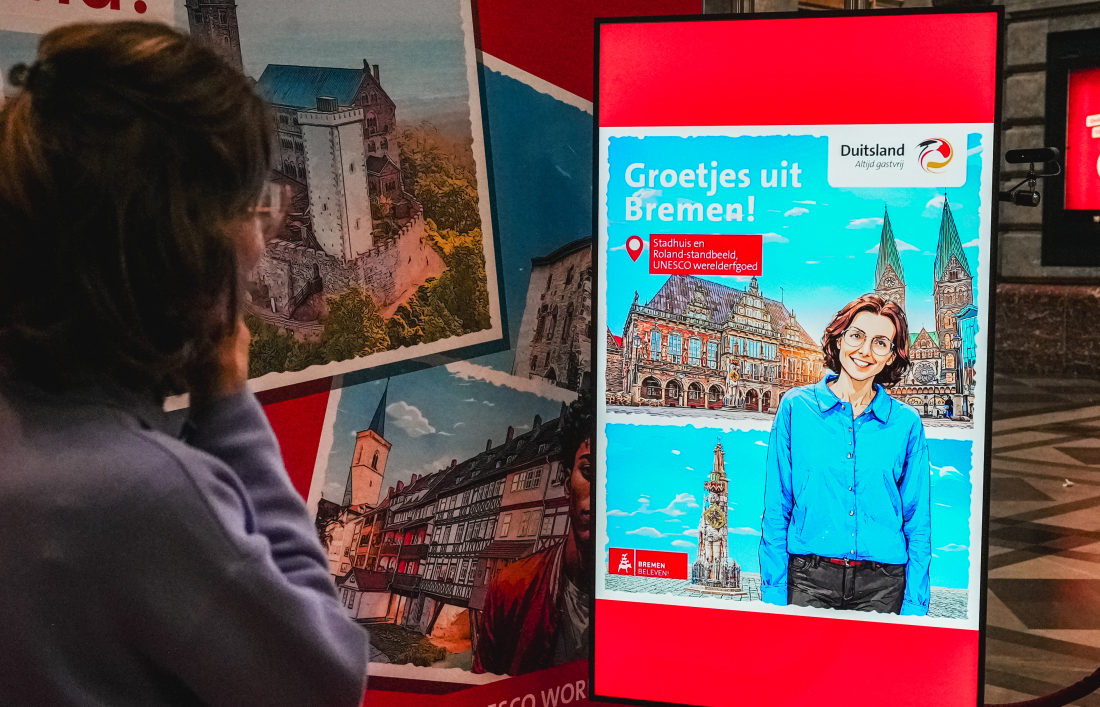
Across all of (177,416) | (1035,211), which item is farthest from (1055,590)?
(1035,211)

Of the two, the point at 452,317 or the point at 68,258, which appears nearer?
the point at 68,258

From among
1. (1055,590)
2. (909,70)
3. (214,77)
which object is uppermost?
(909,70)

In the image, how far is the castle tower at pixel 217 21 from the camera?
6.68ft

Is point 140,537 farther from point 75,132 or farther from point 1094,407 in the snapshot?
point 1094,407

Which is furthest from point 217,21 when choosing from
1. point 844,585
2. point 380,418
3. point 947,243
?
point 844,585

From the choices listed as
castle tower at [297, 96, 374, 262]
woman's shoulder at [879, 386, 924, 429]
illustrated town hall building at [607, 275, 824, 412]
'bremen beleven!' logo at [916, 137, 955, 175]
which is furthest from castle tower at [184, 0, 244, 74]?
woman's shoulder at [879, 386, 924, 429]

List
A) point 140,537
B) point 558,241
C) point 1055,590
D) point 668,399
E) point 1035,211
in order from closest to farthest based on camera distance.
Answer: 1. point 140,537
2. point 668,399
3. point 558,241
4. point 1055,590
5. point 1035,211

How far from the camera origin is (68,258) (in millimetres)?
681

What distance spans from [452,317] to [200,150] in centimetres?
163

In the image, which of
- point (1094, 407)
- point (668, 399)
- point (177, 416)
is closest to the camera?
point (177, 416)

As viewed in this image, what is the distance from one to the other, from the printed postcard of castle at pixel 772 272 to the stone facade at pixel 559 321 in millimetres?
257

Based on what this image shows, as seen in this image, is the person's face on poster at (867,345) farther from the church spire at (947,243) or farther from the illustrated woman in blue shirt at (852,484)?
the church spire at (947,243)

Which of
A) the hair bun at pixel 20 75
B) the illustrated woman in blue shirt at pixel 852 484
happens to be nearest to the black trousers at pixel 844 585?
the illustrated woman in blue shirt at pixel 852 484

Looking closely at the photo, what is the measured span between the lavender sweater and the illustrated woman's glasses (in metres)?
1.61
